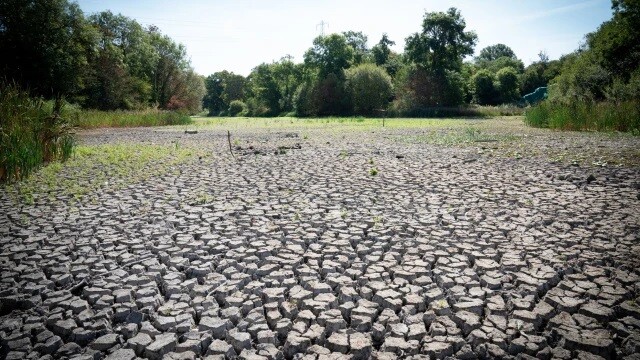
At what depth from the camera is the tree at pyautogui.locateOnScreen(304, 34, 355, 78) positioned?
2012 inches

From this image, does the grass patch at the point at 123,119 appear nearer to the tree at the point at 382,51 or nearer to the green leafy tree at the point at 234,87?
the tree at the point at 382,51

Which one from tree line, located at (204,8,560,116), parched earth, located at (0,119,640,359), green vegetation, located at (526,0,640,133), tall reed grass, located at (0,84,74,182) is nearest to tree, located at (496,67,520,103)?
tree line, located at (204,8,560,116)

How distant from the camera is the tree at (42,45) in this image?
73.5ft

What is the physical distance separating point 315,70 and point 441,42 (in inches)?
765

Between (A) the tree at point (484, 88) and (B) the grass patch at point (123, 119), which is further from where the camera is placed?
(A) the tree at point (484, 88)

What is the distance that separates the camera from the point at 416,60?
144 feet

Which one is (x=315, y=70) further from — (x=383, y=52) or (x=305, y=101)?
(x=383, y=52)

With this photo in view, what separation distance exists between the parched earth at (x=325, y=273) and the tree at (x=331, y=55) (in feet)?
158

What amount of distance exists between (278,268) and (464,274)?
157 cm

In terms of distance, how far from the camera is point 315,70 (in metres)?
53.8

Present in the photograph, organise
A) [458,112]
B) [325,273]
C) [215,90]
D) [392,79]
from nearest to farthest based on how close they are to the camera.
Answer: [325,273]
[458,112]
[392,79]
[215,90]

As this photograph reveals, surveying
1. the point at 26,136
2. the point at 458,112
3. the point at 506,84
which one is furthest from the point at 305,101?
the point at 26,136

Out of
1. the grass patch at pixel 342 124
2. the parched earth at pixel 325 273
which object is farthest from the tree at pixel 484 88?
the parched earth at pixel 325 273

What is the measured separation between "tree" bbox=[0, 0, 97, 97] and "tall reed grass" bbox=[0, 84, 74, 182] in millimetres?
16961
